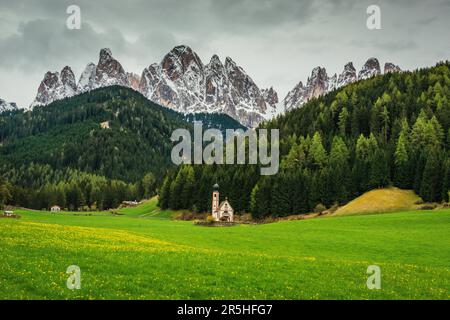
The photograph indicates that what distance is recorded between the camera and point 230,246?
45.8 meters

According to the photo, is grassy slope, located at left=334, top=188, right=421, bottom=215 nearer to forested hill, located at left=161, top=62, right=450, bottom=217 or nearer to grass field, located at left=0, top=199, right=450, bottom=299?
forested hill, located at left=161, top=62, right=450, bottom=217

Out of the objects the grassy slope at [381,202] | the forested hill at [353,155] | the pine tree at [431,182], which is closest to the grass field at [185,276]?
the grassy slope at [381,202]

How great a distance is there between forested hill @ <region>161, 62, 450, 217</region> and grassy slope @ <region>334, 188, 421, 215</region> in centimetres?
312

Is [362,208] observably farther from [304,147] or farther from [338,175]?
[304,147]

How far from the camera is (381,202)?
9162 cm

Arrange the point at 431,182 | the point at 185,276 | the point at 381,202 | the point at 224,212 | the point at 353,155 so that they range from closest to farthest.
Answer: the point at 185,276 < the point at 431,182 < the point at 381,202 < the point at 224,212 < the point at 353,155

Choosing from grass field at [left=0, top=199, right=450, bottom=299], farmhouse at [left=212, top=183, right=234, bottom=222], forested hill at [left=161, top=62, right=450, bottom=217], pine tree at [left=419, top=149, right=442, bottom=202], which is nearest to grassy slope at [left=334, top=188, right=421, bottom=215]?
pine tree at [left=419, top=149, right=442, bottom=202]

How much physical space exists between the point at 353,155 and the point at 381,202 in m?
30.5

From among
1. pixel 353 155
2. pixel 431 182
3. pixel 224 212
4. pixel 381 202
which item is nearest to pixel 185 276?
pixel 381 202

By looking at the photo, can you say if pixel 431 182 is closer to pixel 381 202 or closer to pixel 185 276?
pixel 381 202

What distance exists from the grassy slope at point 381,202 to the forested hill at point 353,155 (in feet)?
10.2

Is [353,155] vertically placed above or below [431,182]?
above

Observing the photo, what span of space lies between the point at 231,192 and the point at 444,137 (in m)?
64.1
